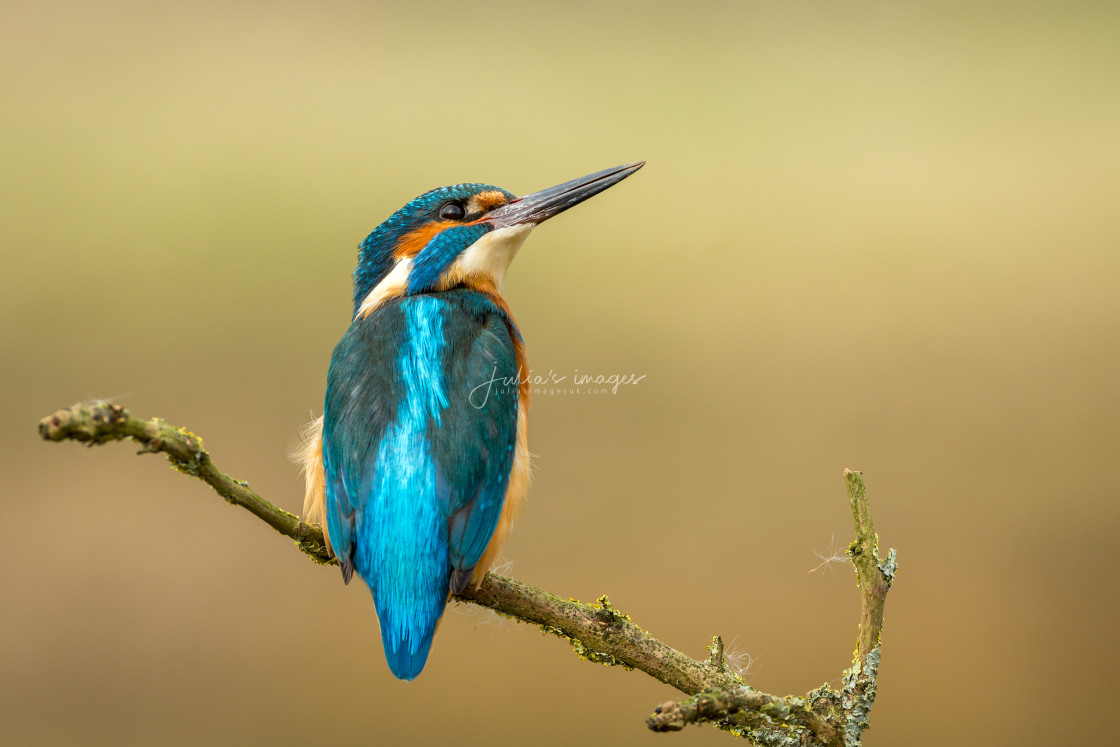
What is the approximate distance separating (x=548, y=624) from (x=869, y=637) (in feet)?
1.40

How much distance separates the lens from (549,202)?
162 cm

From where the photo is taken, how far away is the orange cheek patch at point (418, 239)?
1.59 metres

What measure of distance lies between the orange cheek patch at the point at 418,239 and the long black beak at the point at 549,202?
9cm

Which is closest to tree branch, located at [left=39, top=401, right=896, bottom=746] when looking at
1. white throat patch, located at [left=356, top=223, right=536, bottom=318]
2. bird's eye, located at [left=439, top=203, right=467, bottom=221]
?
white throat patch, located at [left=356, top=223, right=536, bottom=318]

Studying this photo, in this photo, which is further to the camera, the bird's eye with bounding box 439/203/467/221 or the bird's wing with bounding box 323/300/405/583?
the bird's eye with bounding box 439/203/467/221

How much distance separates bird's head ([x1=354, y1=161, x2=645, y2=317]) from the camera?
1.55 m

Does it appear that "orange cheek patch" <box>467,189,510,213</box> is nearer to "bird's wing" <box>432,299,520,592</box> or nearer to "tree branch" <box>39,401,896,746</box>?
"bird's wing" <box>432,299,520,592</box>

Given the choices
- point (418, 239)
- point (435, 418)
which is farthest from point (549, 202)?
point (435, 418)

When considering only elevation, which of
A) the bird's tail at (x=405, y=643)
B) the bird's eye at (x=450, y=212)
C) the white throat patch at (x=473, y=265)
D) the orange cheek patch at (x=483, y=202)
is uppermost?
the orange cheek patch at (x=483, y=202)

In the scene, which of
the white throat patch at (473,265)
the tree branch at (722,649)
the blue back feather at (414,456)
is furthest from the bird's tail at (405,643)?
the white throat patch at (473,265)

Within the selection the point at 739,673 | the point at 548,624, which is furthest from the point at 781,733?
the point at 548,624

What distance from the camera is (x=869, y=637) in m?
1.17

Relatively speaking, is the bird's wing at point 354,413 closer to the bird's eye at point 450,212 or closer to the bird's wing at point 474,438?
the bird's wing at point 474,438

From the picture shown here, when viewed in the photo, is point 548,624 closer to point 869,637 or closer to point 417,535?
point 417,535
